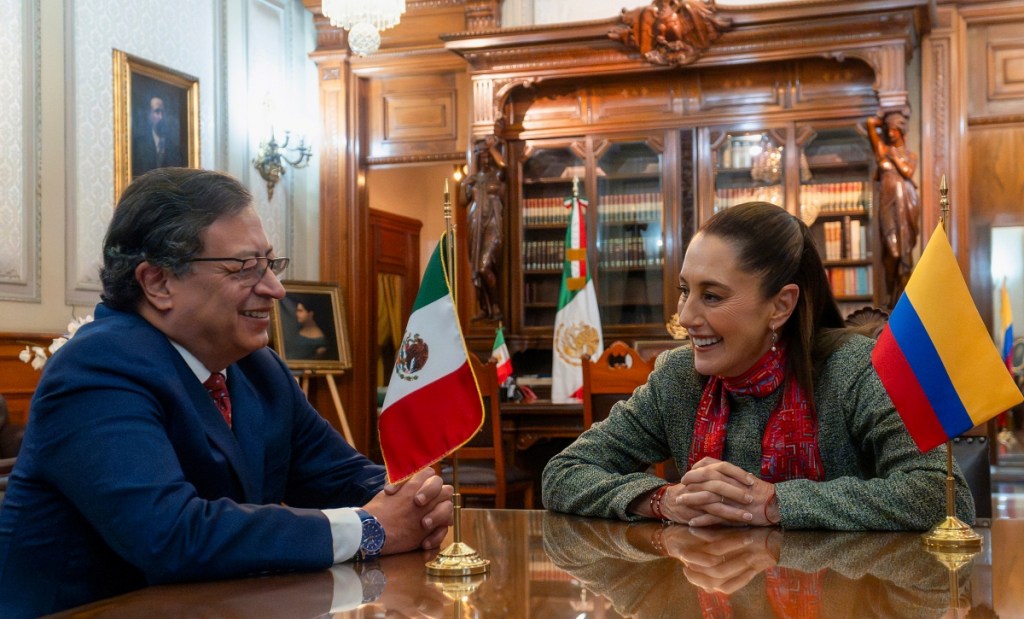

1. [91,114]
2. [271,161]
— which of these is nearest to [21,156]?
[91,114]

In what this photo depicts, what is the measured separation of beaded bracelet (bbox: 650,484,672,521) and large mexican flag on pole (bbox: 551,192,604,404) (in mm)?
3975

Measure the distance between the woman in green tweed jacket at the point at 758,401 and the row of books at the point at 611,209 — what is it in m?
4.75

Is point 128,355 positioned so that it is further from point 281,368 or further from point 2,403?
point 2,403

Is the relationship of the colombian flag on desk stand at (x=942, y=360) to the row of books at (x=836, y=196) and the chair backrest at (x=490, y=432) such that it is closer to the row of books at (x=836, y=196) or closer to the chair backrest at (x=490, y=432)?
the chair backrest at (x=490, y=432)

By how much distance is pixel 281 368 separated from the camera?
1.93 meters

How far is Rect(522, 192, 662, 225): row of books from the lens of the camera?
6.72m

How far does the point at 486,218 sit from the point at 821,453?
506 cm

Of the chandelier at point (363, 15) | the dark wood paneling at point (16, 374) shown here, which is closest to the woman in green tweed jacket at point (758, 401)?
the chandelier at point (363, 15)

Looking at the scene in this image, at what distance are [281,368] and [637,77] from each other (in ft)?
17.2

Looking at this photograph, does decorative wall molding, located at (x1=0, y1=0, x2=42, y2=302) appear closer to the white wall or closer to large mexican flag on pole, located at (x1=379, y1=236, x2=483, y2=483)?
the white wall

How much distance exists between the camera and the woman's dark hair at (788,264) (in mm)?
1897

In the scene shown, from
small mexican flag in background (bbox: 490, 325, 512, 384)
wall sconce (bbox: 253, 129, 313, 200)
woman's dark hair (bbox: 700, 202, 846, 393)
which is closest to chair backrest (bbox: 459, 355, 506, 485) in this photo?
small mexican flag in background (bbox: 490, 325, 512, 384)

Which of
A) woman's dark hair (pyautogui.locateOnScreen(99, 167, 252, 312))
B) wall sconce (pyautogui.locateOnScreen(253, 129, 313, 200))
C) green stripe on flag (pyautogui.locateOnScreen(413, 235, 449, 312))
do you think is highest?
wall sconce (pyautogui.locateOnScreen(253, 129, 313, 200))

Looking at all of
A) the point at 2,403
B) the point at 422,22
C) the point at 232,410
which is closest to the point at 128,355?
the point at 232,410
